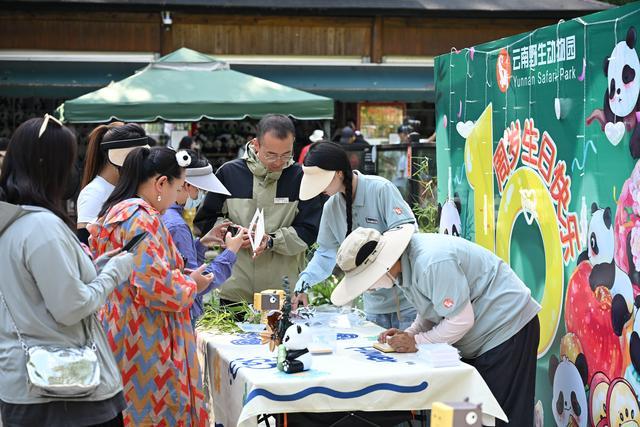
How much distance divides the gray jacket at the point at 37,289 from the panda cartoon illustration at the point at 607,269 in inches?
89.9

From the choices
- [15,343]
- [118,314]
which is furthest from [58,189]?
[118,314]

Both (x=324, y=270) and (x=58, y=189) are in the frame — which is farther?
(x=324, y=270)

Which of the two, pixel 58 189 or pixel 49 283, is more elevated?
pixel 58 189

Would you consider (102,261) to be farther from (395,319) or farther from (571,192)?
(571,192)

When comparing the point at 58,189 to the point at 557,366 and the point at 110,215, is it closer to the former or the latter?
the point at 110,215

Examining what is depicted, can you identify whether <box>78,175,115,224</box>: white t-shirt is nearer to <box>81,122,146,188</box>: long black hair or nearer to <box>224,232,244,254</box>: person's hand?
<box>81,122,146,188</box>: long black hair

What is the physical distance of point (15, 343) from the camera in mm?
3121

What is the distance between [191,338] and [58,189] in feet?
3.86

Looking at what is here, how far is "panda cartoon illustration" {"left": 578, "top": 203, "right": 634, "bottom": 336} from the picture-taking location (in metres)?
4.12

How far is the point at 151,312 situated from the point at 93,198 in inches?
57.0

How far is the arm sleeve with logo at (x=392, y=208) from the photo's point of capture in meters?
4.84

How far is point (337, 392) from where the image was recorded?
148 inches

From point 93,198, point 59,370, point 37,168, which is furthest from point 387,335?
point 93,198

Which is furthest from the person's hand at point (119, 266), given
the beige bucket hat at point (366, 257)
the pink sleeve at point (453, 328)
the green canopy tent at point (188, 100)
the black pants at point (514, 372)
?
the green canopy tent at point (188, 100)
